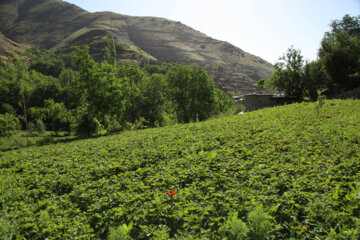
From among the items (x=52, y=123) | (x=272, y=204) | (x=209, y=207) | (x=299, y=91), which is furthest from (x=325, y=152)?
(x=52, y=123)

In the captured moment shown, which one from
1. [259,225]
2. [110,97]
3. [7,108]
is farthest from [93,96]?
[7,108]

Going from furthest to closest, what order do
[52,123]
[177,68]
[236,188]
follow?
1. [52,123]
2. [177,68]
3. [236,188]

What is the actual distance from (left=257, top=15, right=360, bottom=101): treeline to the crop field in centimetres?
3415

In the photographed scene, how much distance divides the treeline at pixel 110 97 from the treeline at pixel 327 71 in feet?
52.5

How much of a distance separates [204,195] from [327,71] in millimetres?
44765

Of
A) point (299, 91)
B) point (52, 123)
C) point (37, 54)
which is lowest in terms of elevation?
point (52, 123)

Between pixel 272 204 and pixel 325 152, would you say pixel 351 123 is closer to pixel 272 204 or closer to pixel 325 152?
pixel 325 152

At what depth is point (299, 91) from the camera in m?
38.9

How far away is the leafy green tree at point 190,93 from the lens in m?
42.4

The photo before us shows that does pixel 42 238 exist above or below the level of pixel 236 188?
below

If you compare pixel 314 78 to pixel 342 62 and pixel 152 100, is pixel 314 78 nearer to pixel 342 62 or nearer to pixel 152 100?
pixel 342 62

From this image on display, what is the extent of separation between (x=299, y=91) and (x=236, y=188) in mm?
41067

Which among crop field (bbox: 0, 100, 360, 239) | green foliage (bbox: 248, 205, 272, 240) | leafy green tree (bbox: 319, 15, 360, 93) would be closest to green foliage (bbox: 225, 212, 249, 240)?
crop field (bbox: 0, 100, 360, 239)

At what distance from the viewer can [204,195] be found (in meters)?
5.02
